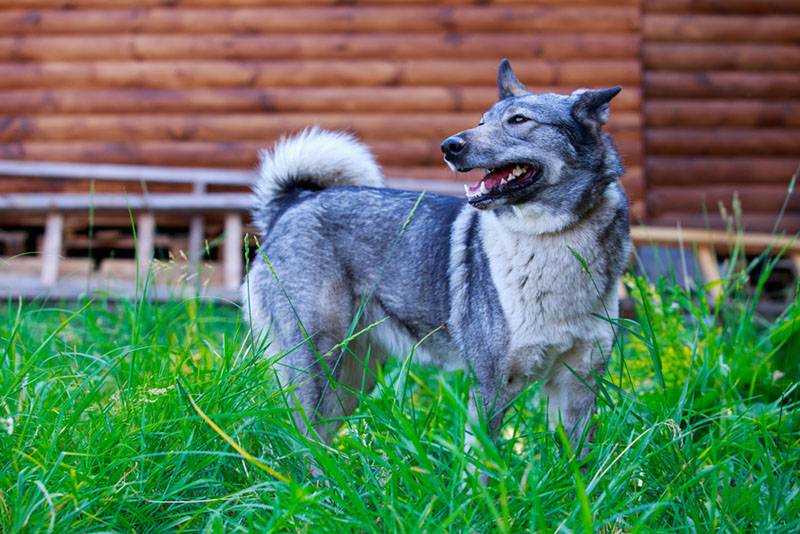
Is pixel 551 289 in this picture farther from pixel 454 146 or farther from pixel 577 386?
pixel 454 146

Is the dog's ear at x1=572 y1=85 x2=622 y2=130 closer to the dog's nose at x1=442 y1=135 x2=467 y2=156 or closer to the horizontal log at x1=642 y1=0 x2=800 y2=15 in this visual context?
the dog's nose at x1=442 y1=135 x2=467 y2=156

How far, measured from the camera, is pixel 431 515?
1.90 m

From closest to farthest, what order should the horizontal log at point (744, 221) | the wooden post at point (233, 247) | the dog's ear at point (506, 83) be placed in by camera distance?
the dog's ear at point (506, 83)
the wooden post at point (233, 247)
the horizontal log at point (744, 221)

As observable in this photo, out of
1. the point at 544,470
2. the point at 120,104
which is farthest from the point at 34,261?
the point at 544,470

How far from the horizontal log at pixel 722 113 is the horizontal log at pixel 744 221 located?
77 cm

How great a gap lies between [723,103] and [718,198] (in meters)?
0.81

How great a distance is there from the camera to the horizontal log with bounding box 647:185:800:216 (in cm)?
698

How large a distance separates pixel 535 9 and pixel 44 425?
5702 millimetres

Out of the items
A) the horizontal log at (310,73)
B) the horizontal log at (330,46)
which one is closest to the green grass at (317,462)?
the horizontal log at (310,73)

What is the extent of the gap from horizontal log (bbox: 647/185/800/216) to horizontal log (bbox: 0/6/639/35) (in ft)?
4.49

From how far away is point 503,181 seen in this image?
2541 millimetres

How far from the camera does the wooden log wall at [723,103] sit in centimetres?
705

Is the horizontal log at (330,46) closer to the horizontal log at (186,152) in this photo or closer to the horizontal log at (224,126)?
the horizontal log at (224,126)

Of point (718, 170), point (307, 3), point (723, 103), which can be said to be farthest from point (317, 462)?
point (723, 103)
